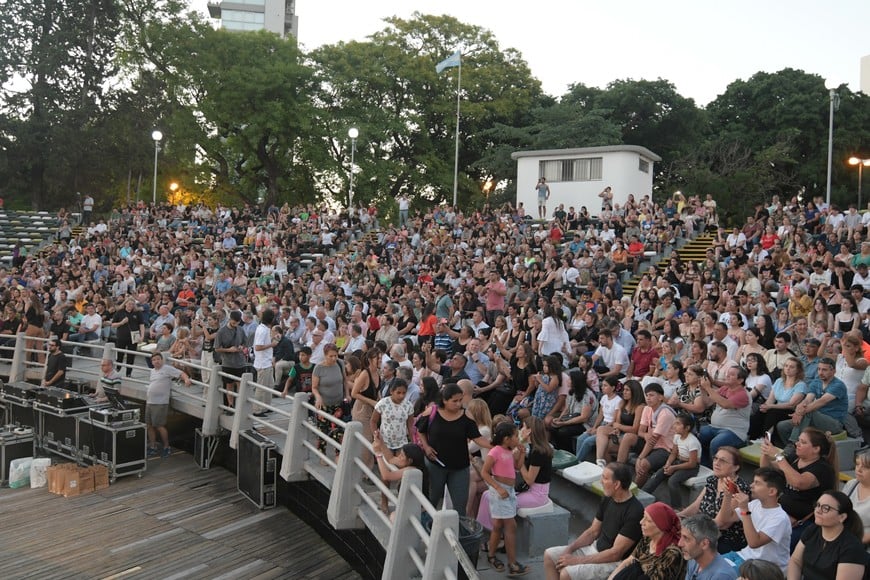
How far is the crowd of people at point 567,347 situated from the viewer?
18.1ft

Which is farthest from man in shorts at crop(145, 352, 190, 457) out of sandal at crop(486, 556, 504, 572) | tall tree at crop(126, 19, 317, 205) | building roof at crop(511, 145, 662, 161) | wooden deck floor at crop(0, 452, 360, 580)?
tall tree at crop(126, 19, 317, 205)

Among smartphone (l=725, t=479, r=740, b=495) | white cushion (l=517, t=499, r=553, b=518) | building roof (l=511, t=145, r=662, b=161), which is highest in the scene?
building roof (l=511, t=145, r=662, b=161)

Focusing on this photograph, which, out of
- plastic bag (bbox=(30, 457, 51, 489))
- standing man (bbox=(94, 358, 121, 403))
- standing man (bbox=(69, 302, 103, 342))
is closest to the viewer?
plastic bag (bbox=(30, 457, 51, 489))

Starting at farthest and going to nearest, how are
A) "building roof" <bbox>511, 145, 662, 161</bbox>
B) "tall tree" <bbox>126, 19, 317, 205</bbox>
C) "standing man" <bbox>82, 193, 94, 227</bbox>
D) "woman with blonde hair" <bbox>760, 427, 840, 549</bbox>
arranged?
"tall tree" <bbox>126, 19, 317, 205</bbox>
"standing man" <bbox>82, 193, 94, 227</bbox>
"building roof" <bbox>511, 145, 662, 161</bbox>
"woman with blonde hair" <bbox>760, 427, 840, 549</bbox>

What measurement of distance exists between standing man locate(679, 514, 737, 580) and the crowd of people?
2 cm

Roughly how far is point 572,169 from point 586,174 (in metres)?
0.56

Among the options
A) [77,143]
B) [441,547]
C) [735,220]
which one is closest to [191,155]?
[77,143]

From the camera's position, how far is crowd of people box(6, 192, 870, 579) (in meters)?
5.53

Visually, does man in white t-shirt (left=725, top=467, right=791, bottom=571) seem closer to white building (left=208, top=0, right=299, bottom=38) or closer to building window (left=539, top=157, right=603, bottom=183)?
building window (left=539, top=157, right=603, bottom=183)

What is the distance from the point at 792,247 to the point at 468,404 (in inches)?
414

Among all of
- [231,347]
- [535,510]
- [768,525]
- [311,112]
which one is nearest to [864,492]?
[768,525]

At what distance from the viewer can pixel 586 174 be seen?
86.8 ft

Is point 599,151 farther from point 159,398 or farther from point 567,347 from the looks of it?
point 159,398

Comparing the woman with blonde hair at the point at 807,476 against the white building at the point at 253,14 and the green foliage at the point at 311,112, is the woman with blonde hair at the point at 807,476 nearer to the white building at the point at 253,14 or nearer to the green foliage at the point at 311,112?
the green foliage at the point at 311,112
